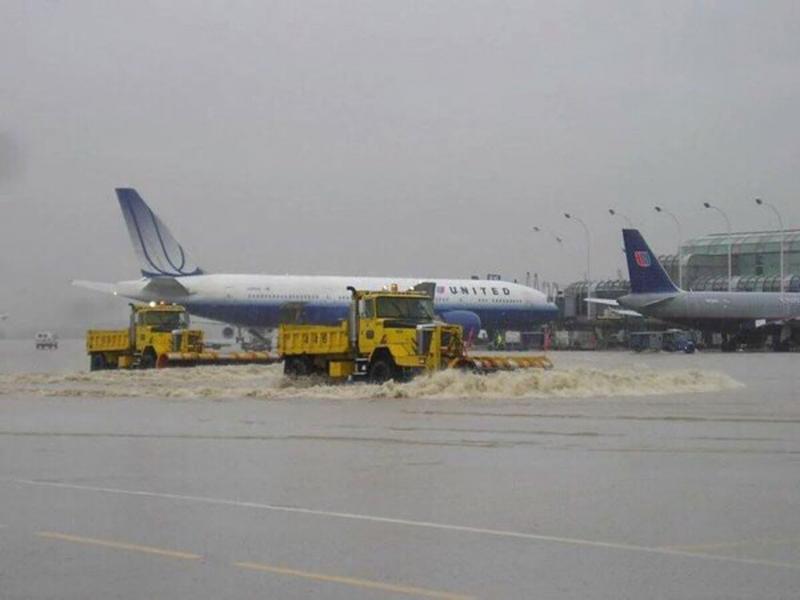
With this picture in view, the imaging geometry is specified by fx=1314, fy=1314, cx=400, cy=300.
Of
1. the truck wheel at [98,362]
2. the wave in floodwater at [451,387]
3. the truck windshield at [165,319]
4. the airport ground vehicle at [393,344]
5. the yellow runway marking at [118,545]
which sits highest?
the truck windshield at [165,319]

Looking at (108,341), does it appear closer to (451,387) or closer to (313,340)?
(313,340)

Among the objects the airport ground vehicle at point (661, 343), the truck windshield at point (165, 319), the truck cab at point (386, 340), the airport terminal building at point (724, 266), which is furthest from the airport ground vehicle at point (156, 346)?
the airport terminal building at point (724, 266)

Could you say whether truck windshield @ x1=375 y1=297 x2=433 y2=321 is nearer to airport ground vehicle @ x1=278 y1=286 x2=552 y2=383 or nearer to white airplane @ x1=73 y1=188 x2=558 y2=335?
airport ground vehicle @ x1=278 y1=286 x2=552 y2=383

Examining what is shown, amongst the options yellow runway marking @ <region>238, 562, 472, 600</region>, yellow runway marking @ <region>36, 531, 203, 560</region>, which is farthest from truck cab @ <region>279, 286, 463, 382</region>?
yellow runway marking @ <region>238, 562, 472, 600</region>

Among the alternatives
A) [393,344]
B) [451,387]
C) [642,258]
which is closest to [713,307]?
[642,258]

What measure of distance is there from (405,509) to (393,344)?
2179 centimetres

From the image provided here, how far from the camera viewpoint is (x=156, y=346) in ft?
158

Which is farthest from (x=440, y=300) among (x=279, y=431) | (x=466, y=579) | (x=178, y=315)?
(x=466, y=579)

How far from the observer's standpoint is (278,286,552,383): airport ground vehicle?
33.3m

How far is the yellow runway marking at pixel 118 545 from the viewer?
379 inches

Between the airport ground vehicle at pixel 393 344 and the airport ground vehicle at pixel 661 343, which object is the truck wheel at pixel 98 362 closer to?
the airport ground vehicle at pixel 393 344

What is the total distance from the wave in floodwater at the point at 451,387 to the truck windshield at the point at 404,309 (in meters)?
2.08

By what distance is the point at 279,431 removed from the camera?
21484 mm

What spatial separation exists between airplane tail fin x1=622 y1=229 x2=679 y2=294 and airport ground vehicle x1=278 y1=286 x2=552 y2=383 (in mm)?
52549
